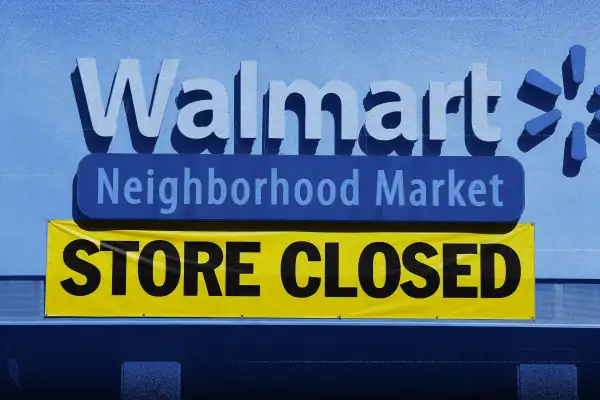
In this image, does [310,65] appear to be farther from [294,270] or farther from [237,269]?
[237,269]

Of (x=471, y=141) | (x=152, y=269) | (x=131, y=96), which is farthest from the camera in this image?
(x=471, y=141)

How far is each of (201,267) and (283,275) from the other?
902 millimetres

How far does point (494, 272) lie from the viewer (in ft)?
32.8

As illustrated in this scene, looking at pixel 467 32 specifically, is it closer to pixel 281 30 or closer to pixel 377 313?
pixel 281 30

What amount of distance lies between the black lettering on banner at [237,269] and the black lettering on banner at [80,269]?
1.41 m

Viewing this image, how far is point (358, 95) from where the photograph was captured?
33.3ft

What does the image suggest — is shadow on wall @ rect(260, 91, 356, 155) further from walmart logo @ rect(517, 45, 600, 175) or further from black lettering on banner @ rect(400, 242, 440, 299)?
walmart logo @ rect(517, 45, 600, 175)

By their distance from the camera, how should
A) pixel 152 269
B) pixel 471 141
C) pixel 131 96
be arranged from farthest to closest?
pixel 471 141 < pixel 131 96 < pixel 152 269

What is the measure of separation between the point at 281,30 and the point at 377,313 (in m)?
3.33

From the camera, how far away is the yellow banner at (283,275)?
9938 millimetres

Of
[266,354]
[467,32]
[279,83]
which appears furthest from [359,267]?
[467,32]

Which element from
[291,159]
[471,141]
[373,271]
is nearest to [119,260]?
[291,159]

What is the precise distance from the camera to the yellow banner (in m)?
9.94

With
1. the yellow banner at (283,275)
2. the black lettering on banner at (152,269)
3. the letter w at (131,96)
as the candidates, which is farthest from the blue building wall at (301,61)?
the black lettering on banner at (152,269)
